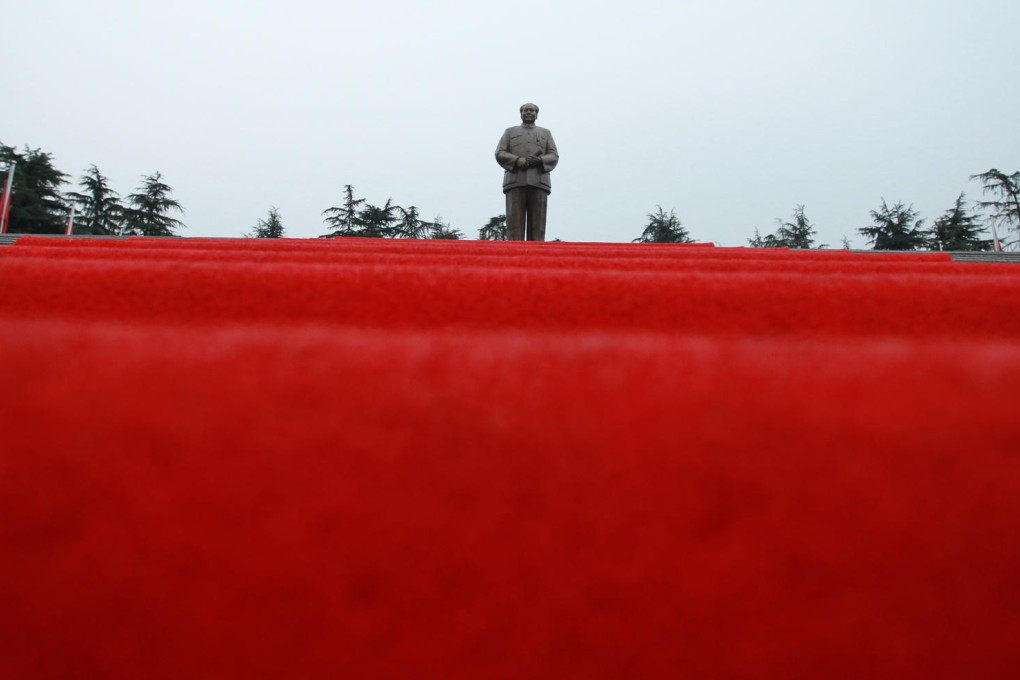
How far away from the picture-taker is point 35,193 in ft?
56.9

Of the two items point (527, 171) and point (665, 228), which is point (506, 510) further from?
point (665, 228)

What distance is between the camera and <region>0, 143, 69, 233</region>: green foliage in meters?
16.8


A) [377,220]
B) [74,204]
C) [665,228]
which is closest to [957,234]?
[665,228]

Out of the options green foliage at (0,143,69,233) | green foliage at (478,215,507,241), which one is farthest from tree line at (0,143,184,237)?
green foliage at (478,215,507,241)

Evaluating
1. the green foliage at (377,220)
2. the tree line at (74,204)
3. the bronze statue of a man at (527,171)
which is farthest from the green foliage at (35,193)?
the bronze statue of a man at (527,171)

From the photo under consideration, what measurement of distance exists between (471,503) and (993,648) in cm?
55

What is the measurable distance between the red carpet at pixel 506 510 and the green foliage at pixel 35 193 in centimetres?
2228

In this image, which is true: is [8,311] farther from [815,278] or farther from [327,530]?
[815,278]

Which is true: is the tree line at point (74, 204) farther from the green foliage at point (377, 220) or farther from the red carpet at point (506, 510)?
the red carpet at point (506, 510)

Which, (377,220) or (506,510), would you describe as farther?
(377,220)

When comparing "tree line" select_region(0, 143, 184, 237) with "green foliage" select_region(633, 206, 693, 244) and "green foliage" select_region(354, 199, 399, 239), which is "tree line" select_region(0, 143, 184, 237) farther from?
"green foliage" select_region(633, 206, 693, 244)

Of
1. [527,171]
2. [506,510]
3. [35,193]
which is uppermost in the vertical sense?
[35,193]

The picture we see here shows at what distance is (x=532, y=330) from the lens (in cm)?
63

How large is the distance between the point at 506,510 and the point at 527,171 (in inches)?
198
